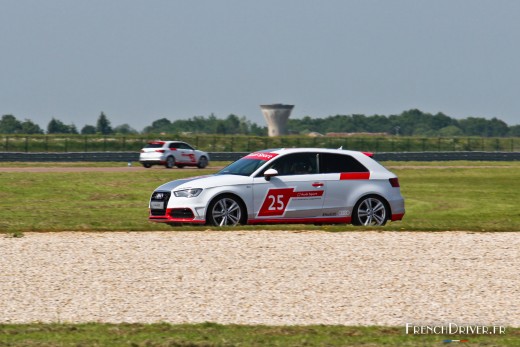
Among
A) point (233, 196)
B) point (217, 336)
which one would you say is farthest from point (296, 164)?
point (217, 336)

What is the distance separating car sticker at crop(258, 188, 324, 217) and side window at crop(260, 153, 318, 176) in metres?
0.37

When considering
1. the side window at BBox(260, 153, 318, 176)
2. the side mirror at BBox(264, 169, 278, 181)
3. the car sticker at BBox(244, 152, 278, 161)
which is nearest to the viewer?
the side mirror at BBox(264, 169, 278, 181)

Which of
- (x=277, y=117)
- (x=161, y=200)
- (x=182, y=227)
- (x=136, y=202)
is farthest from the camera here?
(x=277, y=117)

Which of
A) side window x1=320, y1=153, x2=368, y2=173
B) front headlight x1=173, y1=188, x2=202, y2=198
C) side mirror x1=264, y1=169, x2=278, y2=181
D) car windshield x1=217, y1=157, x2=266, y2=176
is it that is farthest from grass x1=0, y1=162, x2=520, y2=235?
car windshield x1=217, y1=157, x2=266, y2=176

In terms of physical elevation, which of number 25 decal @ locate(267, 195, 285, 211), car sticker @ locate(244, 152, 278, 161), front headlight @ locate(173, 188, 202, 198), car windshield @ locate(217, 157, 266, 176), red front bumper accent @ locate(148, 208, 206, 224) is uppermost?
car sticker @ locate(244, 152, 278, 161)

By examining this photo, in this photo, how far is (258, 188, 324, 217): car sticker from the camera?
1766 cm

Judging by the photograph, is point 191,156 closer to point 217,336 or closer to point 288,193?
point 288,193

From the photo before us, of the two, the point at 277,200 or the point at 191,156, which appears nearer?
the point at 277,200

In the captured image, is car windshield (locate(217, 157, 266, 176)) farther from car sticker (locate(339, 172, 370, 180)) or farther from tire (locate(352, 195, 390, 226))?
tire (locate(352, 195, 390, 226))

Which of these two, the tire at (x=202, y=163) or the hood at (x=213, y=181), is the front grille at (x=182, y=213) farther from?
the tire at (x=202, y=163)

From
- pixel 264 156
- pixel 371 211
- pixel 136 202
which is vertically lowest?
pixel 136 202

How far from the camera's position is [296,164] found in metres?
18.1

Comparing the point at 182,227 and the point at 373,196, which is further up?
the point at 373,196

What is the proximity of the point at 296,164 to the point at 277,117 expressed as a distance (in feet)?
352
